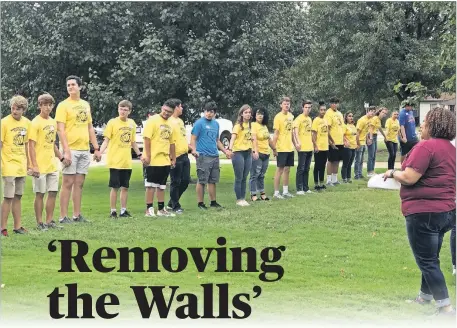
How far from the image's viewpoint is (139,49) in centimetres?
1653

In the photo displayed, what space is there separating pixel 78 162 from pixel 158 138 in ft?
4.27

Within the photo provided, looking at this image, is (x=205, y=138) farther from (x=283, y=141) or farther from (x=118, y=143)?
(x=283, y=141)

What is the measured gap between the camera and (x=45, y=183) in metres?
10.3

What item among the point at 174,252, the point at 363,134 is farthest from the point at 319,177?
the point at 174,252

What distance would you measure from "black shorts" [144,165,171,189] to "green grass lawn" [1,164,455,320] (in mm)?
555

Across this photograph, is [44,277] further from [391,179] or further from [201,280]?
[391,179]

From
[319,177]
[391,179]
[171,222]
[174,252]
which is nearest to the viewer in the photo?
[391,179]

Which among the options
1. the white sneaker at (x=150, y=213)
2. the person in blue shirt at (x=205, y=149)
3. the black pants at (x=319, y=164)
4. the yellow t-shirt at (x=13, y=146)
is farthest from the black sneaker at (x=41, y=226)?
the black pants at (x=319, y=164)

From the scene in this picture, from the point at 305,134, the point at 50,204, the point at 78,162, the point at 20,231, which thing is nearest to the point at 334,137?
the point at 305,134

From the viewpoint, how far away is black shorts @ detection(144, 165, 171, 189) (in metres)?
11.7

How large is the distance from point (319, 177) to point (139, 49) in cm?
453

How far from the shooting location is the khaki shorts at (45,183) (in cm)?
1025

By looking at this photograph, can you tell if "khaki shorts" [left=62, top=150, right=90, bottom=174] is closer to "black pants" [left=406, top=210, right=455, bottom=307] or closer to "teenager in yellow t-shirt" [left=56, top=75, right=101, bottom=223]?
"teenager in yellow t-shirt" [left=56, top=75, right=101, bottom=223]

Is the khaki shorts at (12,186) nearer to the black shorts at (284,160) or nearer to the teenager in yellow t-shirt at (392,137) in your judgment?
the black shorts at (284,160)
